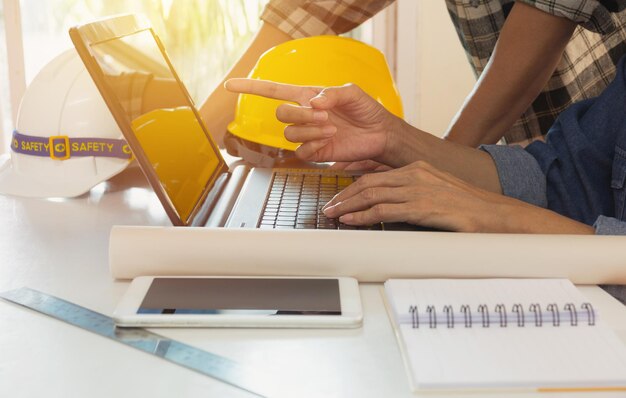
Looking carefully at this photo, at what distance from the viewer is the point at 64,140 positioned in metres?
1.09

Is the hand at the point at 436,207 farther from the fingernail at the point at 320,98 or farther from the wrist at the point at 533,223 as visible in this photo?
the fingernail at the point at 320,98

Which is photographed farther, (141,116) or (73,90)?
(73,90)

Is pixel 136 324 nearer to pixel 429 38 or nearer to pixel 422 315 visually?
pixel 422 315

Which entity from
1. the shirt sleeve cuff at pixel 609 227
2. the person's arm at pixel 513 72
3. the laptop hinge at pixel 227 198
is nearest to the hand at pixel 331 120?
the laptop hinge at pixel 227 198

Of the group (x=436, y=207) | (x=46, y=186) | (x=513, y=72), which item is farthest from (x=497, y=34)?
(x=46, y=186)

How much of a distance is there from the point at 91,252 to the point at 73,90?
1.19 feet

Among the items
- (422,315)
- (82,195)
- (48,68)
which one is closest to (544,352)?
(422,315)

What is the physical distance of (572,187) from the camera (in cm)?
99

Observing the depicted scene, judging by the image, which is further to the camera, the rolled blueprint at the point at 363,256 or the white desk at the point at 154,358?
the rolled blueprint at the point at 363,256

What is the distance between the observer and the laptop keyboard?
33.6 inches

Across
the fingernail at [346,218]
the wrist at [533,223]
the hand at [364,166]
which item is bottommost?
the hand at [364,166]

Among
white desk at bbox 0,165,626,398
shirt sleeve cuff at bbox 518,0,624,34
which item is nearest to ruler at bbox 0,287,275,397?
white desk at bbox 0,165,626,398

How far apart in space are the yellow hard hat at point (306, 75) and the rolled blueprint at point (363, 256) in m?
0.57

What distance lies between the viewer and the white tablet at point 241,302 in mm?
614
